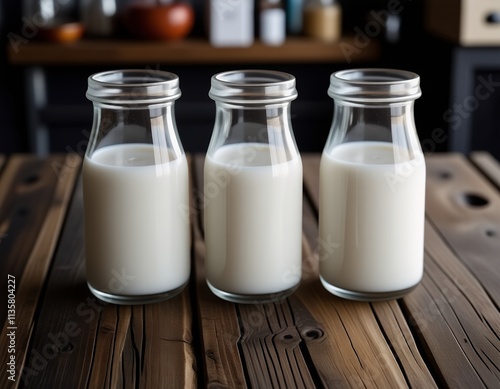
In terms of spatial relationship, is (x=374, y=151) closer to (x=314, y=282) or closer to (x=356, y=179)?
(x=356, y=179)

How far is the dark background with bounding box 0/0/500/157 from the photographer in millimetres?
2680

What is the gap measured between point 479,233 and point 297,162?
14.4 inches

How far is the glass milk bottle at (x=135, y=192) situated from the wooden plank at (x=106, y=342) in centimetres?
3

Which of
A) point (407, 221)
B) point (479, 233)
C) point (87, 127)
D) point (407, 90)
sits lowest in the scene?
point (87, 127)

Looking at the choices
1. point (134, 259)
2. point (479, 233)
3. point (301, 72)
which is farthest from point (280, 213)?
point (301, 72)

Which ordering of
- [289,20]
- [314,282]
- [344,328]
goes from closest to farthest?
1. [344,328]
2. [314,282]
3. [289,20]

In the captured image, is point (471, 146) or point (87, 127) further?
point (87, 127)

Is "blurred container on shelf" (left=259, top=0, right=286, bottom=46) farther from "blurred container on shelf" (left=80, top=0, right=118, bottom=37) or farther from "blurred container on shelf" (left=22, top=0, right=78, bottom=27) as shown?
"blurred container on shelf" (left=22, top=0, right=78, bottom=27)

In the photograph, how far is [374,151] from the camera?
88cm

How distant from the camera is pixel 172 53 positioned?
8.29 feet

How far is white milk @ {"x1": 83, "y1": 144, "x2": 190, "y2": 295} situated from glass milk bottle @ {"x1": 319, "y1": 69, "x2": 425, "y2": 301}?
0.17 metres

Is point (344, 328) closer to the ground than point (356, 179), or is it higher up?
closer to the ground

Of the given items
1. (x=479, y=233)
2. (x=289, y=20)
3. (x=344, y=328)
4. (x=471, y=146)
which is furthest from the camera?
(x=289, y=20)

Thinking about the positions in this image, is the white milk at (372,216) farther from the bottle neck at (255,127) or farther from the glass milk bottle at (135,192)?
the glass milk bottle at (135,192)
